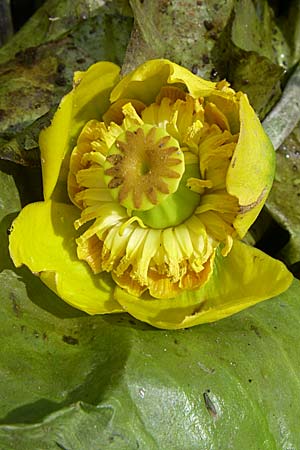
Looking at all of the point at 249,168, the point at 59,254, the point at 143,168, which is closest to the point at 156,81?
the point at 143,168

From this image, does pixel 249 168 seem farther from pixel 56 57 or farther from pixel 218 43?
pixel 56 57

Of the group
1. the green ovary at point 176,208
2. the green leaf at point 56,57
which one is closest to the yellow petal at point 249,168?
the green ovary at point 176,208

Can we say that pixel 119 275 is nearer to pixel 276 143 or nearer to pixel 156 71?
pixel 156 71

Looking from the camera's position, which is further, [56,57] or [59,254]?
[56,57]

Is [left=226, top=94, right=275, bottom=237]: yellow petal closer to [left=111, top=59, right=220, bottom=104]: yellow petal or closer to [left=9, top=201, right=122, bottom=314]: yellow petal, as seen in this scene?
[left=111, top=59, right=220, bottom=104]: yellow petal

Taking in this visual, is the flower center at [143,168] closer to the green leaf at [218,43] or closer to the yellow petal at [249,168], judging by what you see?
the yellow petal at [249,168]

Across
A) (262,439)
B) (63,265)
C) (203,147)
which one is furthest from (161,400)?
(203,147)
